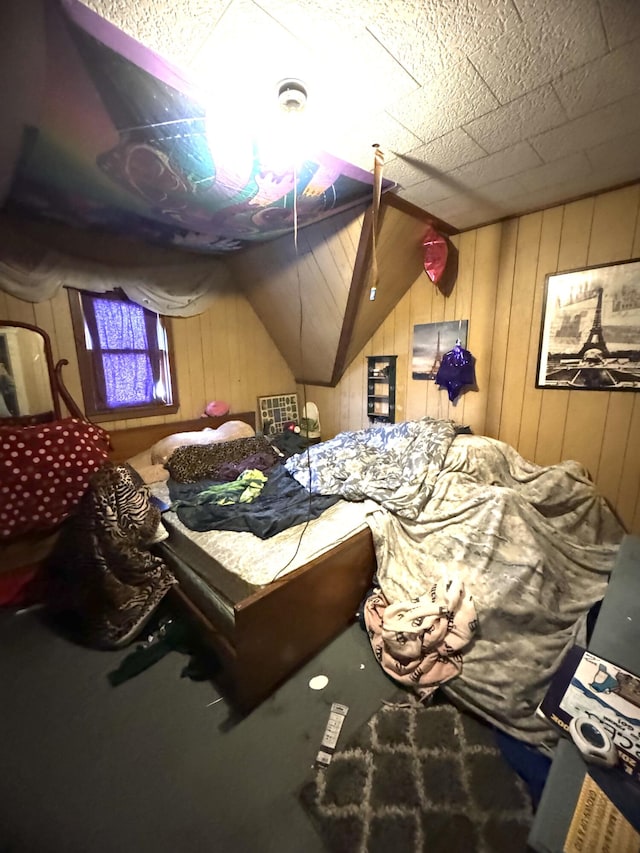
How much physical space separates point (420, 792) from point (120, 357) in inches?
118

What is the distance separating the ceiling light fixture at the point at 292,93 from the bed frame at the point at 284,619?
1819 mm

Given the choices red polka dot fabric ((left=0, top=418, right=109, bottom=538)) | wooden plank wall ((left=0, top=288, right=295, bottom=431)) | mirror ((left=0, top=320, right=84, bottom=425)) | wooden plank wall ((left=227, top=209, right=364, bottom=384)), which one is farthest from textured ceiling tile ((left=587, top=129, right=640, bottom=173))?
mirror ((left=0, top=320, right=84, bottom=425))

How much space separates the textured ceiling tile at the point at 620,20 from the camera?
910 mm

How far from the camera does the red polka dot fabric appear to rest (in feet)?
5.77

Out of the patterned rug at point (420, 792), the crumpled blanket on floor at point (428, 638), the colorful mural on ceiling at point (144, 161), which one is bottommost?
the patterned rug at point (420, 792)

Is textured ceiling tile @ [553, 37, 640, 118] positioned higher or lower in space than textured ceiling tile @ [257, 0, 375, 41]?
higher

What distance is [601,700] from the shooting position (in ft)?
3.28

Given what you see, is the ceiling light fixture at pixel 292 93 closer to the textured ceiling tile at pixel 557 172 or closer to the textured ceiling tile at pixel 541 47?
the textured ceiling tile at pixel 541 47

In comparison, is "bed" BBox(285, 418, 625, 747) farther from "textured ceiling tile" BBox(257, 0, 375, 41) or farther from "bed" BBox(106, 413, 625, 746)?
"textured ceiling tile" BBox(257, 0, 375, 41)

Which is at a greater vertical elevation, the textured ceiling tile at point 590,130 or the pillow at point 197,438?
the textured ceiling tile at point 590,130

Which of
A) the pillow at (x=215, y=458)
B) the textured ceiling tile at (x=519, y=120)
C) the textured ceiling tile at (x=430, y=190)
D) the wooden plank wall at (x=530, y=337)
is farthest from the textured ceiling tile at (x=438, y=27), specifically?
the pillow at (x=215, y=458)

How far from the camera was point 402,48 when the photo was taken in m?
1.02

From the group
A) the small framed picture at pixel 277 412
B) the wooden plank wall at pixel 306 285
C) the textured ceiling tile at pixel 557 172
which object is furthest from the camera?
the small framed picture at pixel 277 412

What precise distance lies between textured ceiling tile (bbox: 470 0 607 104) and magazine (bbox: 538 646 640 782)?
1994 mm
